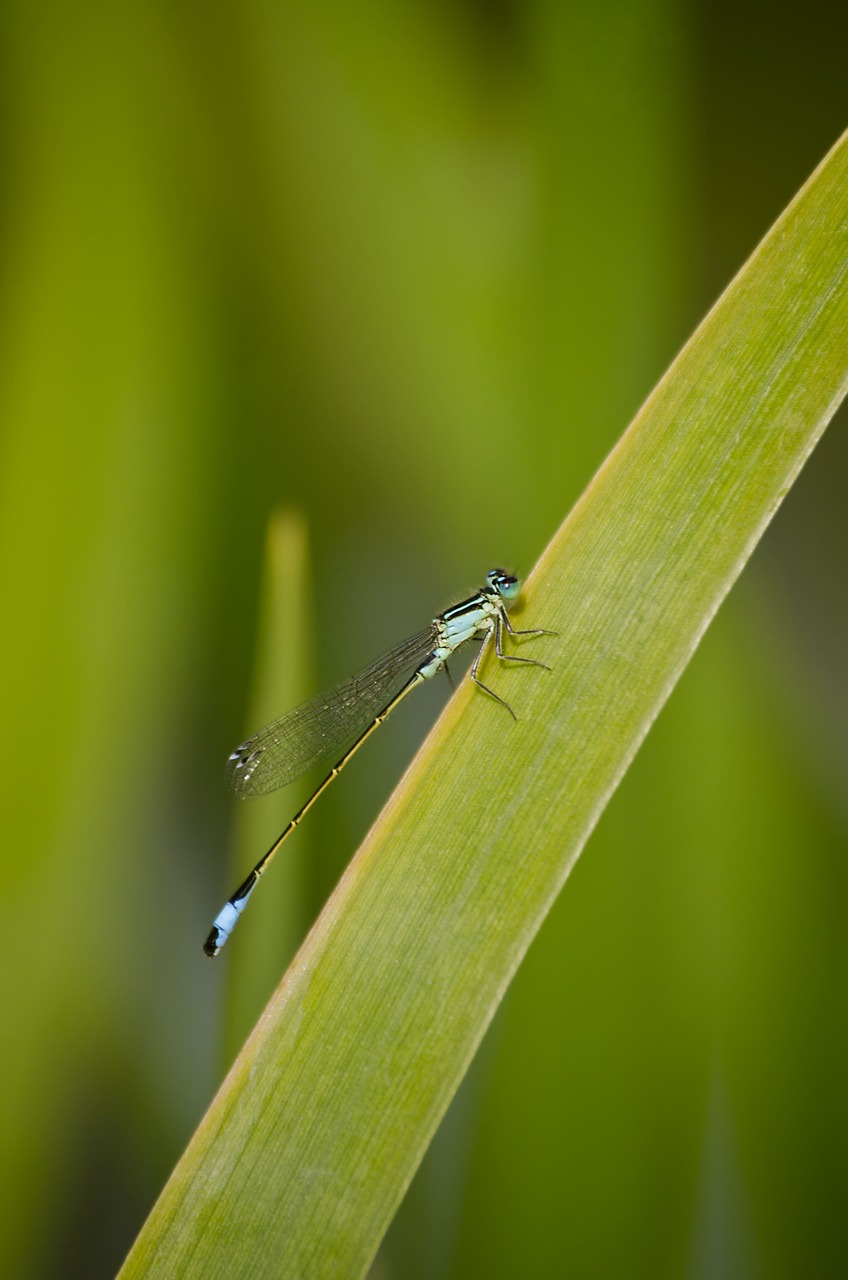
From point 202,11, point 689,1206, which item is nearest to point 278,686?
point 689,1206

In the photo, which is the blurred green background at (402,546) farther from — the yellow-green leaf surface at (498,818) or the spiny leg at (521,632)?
the yellow-green leaf surface at (498,818)

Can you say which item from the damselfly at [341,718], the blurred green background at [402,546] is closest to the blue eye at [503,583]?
the damselfly at [341,718]

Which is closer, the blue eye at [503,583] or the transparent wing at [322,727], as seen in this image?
the blue eye at [503,583]

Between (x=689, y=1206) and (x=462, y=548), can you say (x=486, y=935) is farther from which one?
(x=462, y=548)

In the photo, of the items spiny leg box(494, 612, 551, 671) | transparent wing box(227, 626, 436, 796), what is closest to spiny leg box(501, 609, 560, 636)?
spiny leg box(494, 612, 551, 671)

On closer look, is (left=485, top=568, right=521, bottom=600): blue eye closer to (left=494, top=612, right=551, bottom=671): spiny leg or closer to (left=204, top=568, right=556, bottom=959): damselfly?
(left=204, top=568, right=556, bottom=959): damselfly

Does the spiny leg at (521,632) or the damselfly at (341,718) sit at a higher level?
the spiny leg at (521,632)

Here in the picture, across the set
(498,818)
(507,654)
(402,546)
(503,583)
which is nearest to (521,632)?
(507,654)
